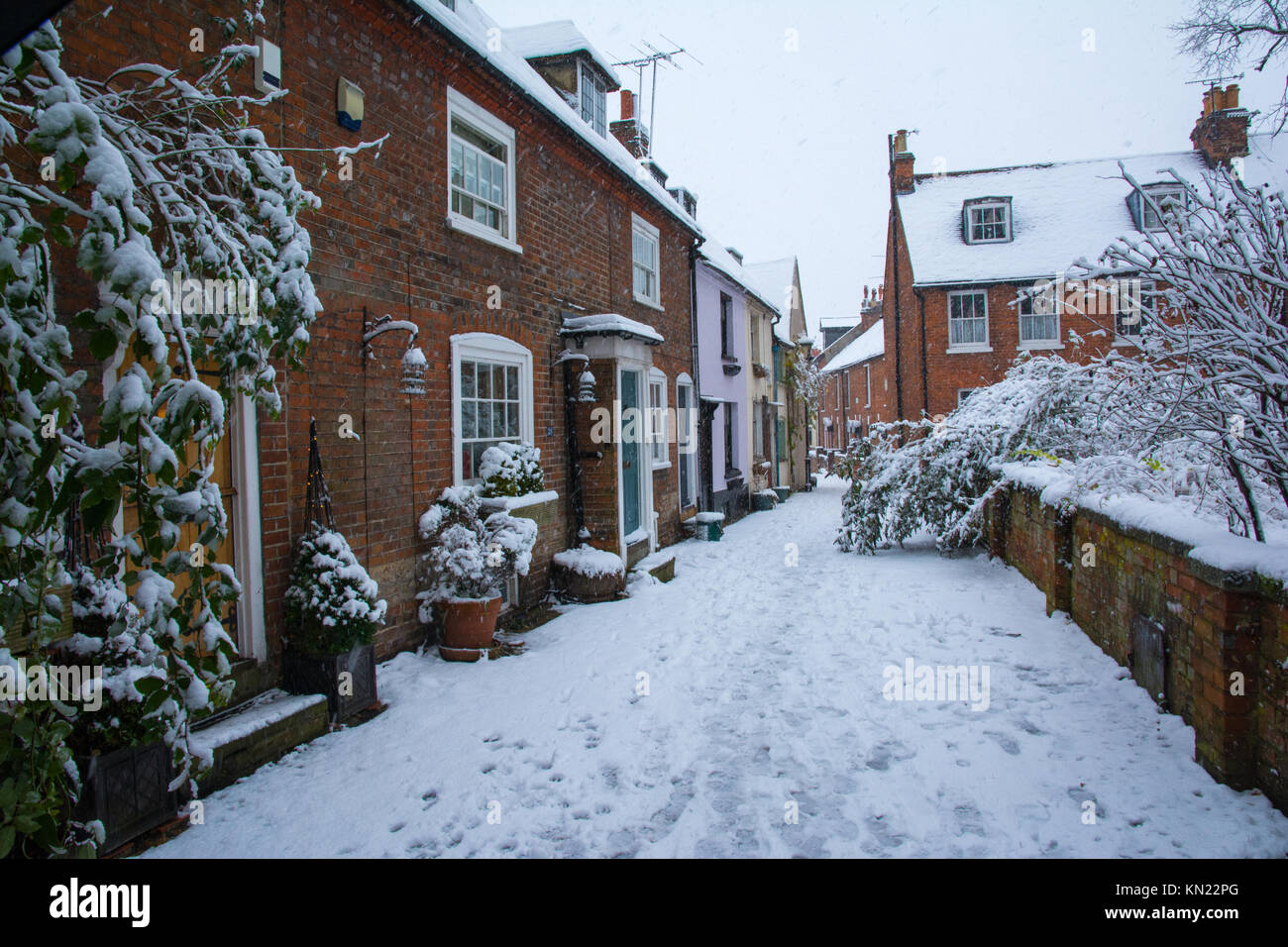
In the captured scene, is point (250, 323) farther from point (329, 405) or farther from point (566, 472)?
point (566, 472)

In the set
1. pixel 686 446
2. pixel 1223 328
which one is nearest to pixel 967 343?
pixel 686 446

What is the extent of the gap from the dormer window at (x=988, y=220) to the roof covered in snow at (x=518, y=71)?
565 inches

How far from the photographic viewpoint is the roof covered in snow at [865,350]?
34362mm

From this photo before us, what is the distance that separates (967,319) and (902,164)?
22.8 feet

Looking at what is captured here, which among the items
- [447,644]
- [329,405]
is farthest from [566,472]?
[329,405]

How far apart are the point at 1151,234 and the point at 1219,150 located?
2597cm

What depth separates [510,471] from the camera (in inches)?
293

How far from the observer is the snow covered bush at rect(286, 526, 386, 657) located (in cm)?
483

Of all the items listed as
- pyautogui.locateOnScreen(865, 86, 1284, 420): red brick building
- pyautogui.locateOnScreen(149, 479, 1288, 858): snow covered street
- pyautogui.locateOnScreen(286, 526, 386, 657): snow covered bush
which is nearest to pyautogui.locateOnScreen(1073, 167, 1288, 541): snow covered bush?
pyautogui.locateOnScreen(149, 479, 1288, 858): snow covered street

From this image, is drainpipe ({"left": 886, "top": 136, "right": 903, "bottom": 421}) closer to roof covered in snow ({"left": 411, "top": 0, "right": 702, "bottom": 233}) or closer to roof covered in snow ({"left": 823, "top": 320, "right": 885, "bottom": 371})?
roof covered in snow ({"left": 823, "top": 320, "right": 885, "bottom": 371})

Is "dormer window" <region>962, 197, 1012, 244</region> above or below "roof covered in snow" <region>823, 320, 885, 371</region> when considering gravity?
above

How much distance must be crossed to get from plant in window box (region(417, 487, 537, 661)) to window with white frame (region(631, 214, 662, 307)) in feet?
21.7

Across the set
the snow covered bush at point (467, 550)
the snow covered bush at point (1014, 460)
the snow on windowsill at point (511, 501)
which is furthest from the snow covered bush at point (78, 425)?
the snow covered bush at point (1014, 460)

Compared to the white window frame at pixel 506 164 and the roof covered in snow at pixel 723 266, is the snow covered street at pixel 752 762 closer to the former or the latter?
the white window frame at pixel 506 164
